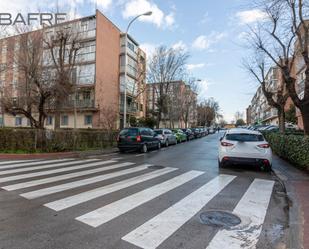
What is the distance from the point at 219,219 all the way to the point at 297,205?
2.12 meters

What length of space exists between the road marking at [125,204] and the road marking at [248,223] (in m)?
1.90

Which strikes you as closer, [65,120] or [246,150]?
[246,150]

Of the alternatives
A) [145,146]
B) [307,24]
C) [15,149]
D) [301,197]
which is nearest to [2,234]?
[301,197]

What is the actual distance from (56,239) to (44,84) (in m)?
17.0

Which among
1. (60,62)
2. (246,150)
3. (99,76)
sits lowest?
(246,150)

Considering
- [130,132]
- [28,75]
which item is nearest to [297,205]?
[130,132]

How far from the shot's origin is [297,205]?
5648 mm

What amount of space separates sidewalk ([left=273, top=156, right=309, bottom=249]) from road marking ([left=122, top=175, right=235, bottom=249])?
1691 millimetres

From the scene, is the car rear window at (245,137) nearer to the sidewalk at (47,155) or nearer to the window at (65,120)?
the sidewalk at (47,155)

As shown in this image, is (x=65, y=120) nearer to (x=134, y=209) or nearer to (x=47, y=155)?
(x=47, y=155)

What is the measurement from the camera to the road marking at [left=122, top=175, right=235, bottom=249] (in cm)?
387

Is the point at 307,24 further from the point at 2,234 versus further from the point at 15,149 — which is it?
the point at 15,149

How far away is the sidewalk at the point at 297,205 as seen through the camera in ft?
12.8

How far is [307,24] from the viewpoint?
13031 mm
